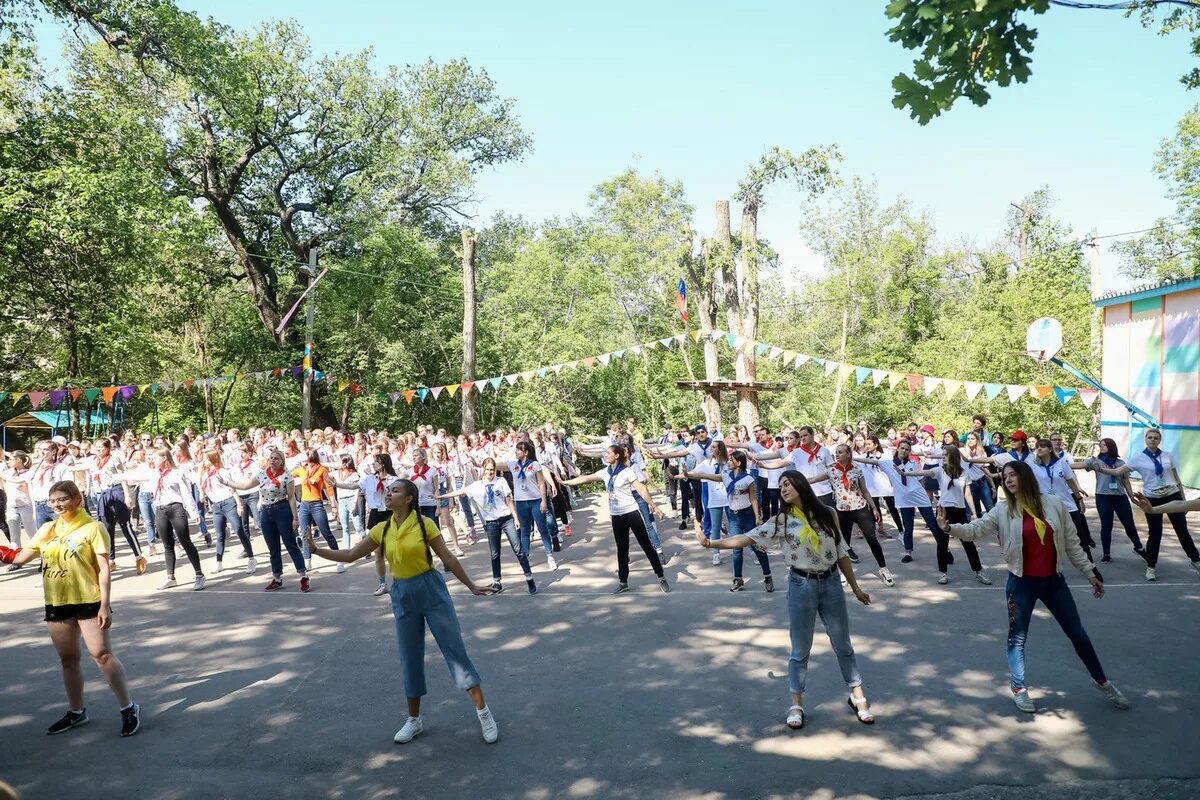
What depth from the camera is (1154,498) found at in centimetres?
922

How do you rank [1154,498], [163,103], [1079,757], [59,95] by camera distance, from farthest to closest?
1. [163,103]
2. [59,95]
3. [1154,498]
4. [1079,757]

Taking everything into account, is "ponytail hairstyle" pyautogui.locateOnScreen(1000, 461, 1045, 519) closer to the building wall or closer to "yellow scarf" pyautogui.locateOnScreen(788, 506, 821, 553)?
"yellow scarf" pyautogui.locateOnScreen(788, 506, 821, 553)

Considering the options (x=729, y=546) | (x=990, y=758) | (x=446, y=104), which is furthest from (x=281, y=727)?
(x=446, y=104)

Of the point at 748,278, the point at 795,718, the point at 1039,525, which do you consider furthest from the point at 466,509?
the point at 748,278

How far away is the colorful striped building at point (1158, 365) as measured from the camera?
1593 centimetres

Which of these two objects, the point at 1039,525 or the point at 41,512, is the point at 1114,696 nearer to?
the point at 1039,525

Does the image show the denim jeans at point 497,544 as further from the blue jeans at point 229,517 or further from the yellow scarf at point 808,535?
the yellow scarf at point 808,535

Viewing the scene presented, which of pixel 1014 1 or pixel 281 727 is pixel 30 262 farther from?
pixel 1014 1

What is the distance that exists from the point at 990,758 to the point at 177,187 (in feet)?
96.0

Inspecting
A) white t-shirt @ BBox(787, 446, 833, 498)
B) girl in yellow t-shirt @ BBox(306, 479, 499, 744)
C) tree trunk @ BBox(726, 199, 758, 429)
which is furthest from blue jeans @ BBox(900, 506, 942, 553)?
tree trunk @ BBox(726, 199, 758, 429)

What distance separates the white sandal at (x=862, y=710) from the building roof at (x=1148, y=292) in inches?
593

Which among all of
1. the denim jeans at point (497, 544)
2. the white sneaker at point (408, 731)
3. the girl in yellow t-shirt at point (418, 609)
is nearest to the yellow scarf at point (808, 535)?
the girl in yellow t-shirt at point (418, 609)

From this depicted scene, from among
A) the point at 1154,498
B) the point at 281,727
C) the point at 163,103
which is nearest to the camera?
the point at 281,727

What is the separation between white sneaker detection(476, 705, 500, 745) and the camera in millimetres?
5289
